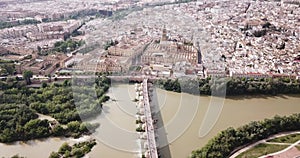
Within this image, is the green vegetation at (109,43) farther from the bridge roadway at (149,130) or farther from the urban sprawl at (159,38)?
the bridge roadway at (149,130)

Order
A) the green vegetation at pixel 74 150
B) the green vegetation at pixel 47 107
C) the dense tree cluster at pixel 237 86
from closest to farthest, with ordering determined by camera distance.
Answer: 1. the green vegetation at pixel 74 150
2. the green vegetation at pixel 47 107
3. the dense tree cluster at pixel 237 86

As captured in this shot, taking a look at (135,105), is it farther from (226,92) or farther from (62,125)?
(226,92)

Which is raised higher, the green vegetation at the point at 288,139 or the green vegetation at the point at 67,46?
the green vegetation at the point at 67,46

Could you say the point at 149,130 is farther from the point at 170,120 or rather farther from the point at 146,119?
the point at 170,120

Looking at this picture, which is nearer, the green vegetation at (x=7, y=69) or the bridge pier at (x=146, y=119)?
the bridge pier at (x=146, y=119)

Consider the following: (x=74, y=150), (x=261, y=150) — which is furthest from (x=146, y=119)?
(x=261, y=150)

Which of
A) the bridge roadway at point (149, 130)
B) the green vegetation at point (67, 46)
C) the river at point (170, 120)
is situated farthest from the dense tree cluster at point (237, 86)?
the green vegetation at point (67, 46)

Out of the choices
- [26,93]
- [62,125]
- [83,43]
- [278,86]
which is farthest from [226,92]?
[83,43]
